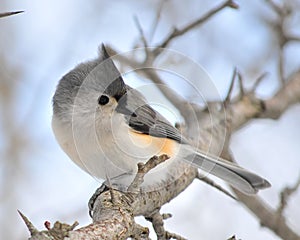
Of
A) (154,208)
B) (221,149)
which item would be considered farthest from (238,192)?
(154,208)

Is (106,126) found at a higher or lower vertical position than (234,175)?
higher

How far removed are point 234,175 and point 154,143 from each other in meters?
0.43

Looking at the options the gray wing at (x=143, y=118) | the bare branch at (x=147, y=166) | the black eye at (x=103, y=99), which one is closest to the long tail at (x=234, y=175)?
the gray wing at (x=143, y=118)

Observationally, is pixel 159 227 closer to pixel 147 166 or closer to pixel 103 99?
pixel 147 166

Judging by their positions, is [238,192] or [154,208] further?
[238,192]

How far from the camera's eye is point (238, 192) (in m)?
2.65

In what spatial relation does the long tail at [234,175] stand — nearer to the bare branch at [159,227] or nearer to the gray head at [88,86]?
→ the bare branch at [159,227]

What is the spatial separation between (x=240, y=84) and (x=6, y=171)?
1.86m

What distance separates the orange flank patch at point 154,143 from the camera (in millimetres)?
2183

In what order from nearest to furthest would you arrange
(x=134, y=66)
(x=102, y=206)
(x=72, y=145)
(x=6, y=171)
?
1. (x=102, y=206)
2. (x=72, y=145)
3. (x=134, y=66)
4. (x=6, y=171)

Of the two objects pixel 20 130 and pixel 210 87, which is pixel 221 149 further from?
pixel 20 130

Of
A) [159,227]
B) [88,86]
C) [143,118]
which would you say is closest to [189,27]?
[143,118]

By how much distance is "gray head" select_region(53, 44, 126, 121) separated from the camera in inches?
83.4

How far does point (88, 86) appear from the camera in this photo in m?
2.14
